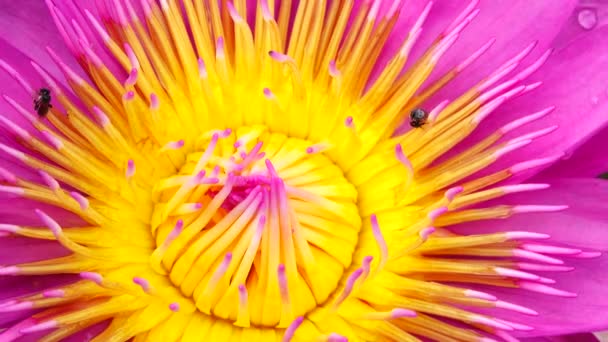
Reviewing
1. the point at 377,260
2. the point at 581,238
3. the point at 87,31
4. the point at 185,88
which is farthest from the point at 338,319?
the point at 87,31

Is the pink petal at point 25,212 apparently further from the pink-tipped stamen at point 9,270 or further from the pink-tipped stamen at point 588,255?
the pink-tipped stamen at point 588,255

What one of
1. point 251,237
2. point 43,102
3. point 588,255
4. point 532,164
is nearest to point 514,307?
point 588,255

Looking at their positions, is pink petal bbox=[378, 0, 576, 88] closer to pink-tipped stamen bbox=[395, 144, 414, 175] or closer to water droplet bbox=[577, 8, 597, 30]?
water droplet bbox=[577, 8, 597, 30]

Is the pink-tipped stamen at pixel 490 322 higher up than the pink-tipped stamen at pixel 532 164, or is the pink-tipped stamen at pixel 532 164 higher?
the pink-tipped stamen at pixel 532 164

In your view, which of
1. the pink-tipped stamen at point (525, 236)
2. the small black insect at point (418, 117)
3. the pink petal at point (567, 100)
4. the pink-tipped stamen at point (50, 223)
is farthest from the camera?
the small black insect at point (418, 117)

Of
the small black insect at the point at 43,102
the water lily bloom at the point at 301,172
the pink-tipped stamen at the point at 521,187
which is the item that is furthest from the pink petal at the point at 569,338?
the small black insect at the point at 43,102

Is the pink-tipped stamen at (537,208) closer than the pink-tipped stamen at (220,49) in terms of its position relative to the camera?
Yes

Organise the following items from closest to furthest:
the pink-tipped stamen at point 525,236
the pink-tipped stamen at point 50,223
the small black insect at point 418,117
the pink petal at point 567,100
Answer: the pink-tipped stamen at point 50,223
the pink-tipped stamen at point 525,236
the pink petal at point 567,100
the small black insect at point 418,117
